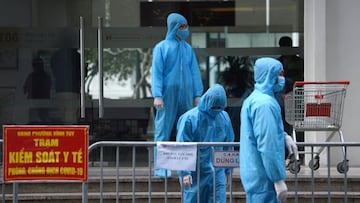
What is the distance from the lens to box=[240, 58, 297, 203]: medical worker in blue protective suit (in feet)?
22.6

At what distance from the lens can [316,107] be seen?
1089cm

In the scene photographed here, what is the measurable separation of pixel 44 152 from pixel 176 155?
4.08 ft

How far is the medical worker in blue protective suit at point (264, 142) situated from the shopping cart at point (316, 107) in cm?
356

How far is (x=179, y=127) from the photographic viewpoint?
28.2 ft

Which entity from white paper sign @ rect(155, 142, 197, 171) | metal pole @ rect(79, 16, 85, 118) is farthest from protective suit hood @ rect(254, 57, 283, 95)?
metal pole @ rect(79, 16, 85, 118)

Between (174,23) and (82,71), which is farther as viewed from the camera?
(82,71)

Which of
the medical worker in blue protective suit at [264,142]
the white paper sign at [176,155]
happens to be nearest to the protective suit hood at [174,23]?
the white paper sign at [176,155]

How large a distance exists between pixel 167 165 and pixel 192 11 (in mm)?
5109

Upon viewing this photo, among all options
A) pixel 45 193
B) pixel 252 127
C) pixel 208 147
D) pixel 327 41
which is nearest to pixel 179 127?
pixel 208 147

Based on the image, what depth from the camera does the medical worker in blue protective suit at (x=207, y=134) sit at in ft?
27.3

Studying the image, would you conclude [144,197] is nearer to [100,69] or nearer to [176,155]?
[176,155]

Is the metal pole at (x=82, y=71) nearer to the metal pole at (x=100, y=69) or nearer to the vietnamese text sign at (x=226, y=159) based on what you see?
the metal pole at (x=100, y=69)

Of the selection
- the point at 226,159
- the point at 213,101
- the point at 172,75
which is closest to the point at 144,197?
the point at 172,75

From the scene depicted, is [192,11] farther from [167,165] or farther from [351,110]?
[167,165]
